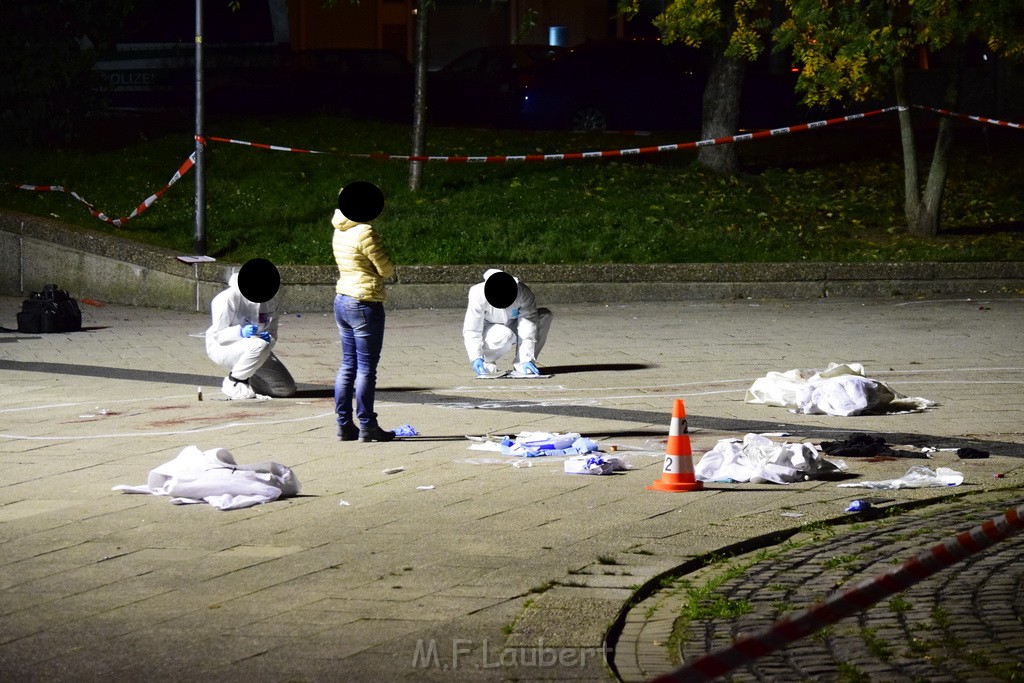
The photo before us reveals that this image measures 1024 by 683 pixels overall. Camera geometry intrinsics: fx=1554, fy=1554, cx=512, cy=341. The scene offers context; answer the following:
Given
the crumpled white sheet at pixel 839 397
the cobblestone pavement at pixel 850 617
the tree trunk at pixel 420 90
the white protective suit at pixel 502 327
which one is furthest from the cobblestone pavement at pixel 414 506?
the tree trunk at pixel 420 90

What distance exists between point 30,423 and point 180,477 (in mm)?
2738

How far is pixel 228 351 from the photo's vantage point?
1100 cm

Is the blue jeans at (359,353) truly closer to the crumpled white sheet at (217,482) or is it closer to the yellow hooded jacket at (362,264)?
the yellow hooded jacket at (362,264)

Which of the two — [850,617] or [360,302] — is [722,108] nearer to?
[360,302]

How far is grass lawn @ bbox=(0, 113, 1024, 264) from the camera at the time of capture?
57.5 ft

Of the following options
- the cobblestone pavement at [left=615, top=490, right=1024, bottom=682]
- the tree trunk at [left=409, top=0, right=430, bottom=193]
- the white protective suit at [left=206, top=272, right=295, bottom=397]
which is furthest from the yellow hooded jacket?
the tree trunk at [left=409, top=0, right=430, bottom=193]

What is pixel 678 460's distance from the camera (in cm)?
759

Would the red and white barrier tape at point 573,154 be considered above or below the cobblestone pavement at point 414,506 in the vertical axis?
above

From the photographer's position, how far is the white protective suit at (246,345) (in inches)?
426

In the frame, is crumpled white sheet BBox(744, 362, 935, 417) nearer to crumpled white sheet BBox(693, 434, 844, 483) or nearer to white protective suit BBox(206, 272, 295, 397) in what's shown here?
crumpled white sheet BBox(693, 434, 844, 483)

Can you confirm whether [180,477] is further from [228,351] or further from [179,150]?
[179,150]

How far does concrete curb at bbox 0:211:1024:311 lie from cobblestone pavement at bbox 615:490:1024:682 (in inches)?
388

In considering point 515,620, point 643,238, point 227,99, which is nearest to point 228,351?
point 515,620

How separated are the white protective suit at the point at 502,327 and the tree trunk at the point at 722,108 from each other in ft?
30.3
